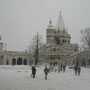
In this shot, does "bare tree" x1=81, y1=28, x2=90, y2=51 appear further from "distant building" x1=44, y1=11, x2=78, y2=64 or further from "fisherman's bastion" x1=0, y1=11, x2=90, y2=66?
"distant building" x1=44, y1=11, x2=78, y2=64

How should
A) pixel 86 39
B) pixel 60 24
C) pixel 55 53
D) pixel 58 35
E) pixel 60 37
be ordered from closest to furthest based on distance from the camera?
pixel 86 39 < pixel 55 53 < pixel 58 35 < pixel 60 37 < pixel 60 24

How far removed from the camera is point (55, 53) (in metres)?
86.2

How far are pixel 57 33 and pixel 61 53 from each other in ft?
40.5

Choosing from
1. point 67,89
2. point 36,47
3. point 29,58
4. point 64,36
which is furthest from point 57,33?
point 67,89

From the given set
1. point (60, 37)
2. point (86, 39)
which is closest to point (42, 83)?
point (86, 39)

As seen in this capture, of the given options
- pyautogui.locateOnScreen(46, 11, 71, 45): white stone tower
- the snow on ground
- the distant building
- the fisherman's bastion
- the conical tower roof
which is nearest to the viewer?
the snow on ground

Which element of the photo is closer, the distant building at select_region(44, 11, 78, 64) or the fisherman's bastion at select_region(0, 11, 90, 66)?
the fisherman's bastion at select_region(0, 11, 90, 66)

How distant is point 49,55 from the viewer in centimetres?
8488

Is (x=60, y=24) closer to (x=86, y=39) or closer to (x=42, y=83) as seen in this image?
(x=86, y=39)

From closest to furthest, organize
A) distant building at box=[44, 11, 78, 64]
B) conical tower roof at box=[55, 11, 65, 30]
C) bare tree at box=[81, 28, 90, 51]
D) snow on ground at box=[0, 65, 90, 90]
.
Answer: snow on ground at box=[0, 65, 90, 90], bare tree at box=[81, 28, 90, 51], distant building at box=[44, 11, 78, 64], conical tower roof at box=[55, 11, 65, 30]

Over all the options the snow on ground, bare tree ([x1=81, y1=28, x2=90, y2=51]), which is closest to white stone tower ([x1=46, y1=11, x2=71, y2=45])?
bare tree ([x1=81, y1=28, x2=90, y2=51])

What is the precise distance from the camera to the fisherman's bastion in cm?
7320

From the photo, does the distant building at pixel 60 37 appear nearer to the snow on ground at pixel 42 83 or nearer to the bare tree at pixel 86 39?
the bare tree at pixel 86 39

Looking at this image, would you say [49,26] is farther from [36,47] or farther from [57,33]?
[36,47]
